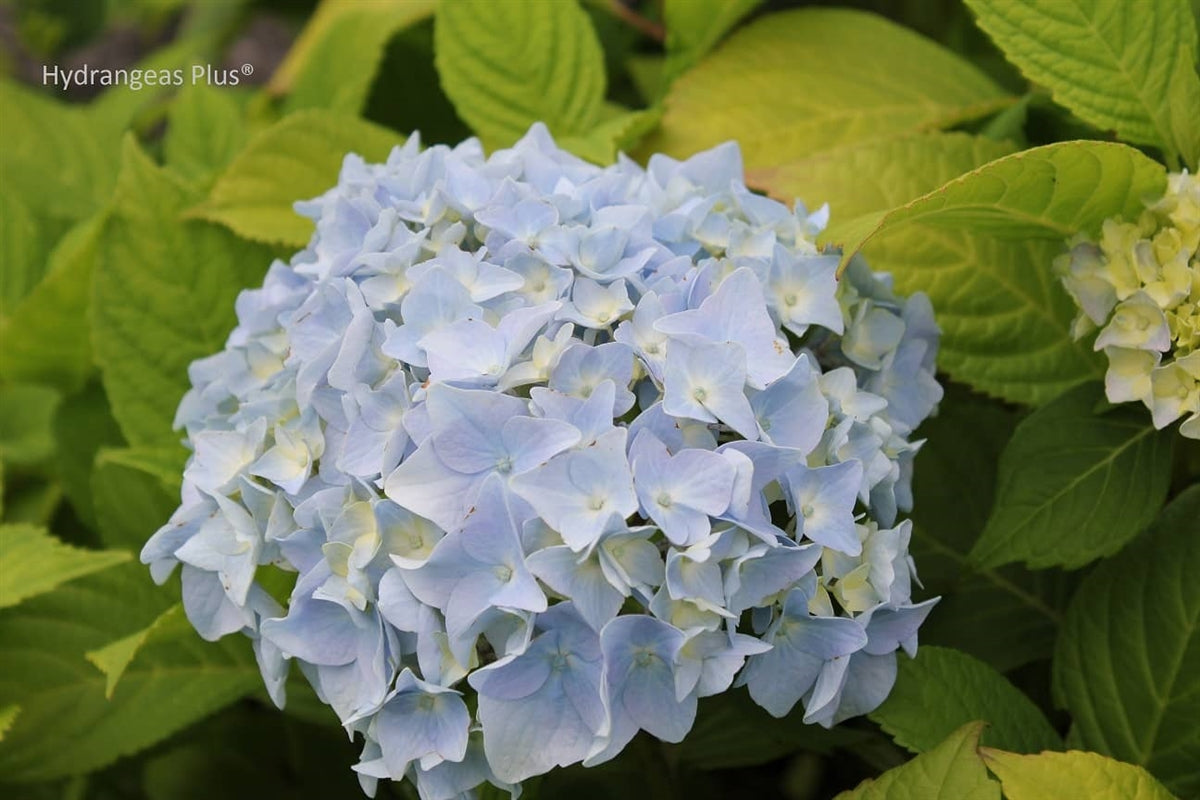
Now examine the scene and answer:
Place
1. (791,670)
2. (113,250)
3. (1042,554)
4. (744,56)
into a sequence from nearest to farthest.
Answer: (791,670) < (1042,554) < (113,250) < (744,56)

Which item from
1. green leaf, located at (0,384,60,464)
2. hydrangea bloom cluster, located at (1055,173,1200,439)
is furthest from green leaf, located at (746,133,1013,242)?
green leaf, located at (0,384,60,464)

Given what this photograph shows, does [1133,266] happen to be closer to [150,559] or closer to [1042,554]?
[1042,554]

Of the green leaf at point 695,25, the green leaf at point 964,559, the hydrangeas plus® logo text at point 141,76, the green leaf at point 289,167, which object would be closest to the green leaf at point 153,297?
the green leaf at point 289,167

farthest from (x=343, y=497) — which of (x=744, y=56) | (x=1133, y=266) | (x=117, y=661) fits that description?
(x=744, y=56)

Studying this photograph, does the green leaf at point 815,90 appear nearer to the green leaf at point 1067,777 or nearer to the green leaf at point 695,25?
the green leaf at point 695,25

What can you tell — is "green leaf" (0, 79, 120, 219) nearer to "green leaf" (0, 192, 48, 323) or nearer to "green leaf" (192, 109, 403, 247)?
"green leaf" (0, 192, 48, 323)

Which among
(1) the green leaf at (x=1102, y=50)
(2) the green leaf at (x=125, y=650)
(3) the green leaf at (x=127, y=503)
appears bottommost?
(3) the green leaf at (x=127, y=503)
